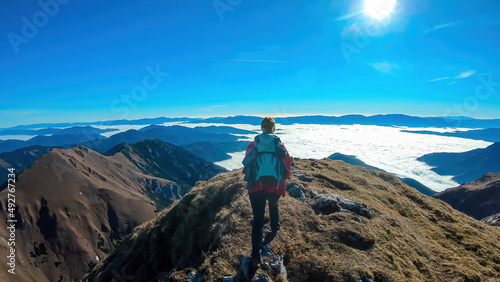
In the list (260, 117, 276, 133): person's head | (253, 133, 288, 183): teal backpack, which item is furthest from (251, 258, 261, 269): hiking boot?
(260, 117, 276, 133): person's head

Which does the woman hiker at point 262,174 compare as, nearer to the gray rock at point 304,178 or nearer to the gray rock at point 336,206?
the gray rock at point 336,206

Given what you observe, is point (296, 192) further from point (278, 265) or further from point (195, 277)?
point (195, 277)

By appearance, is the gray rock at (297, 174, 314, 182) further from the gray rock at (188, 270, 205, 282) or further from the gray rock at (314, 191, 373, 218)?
the gray rock at (188, 270, 205, 282)

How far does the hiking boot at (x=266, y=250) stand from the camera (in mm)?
9289

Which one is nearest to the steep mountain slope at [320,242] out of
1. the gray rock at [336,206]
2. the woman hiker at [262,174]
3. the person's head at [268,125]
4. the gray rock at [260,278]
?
the gray rock at [336,206]

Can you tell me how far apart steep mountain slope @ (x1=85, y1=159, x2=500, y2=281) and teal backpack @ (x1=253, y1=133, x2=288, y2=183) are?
3.05 metres

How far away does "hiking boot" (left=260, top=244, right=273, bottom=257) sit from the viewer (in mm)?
9289

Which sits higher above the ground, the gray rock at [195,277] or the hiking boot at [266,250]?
the hiking boot at [266,250]

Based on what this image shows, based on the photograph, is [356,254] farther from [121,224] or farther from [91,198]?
[91,198]

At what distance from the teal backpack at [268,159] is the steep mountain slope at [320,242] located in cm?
305

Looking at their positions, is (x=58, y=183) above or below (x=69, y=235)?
above

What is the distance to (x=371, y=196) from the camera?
18422 millimetres

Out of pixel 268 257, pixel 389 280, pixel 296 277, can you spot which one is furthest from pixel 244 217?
Result: pixel 389 280

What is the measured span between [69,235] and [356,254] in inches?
8205
